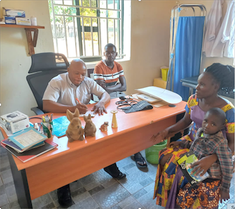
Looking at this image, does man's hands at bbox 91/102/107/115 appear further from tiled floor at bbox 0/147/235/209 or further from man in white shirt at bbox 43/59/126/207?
tiled floor at bbox 0/147/235/209

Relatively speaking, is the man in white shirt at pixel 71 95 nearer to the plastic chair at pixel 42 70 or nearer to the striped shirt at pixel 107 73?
the plastic chair at pixel 42 70

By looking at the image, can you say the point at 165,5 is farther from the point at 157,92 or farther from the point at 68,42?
the point at 157,92

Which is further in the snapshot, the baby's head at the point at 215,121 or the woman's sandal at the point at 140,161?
the woman's sandal at the point at 140,161

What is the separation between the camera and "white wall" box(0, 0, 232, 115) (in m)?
2.21

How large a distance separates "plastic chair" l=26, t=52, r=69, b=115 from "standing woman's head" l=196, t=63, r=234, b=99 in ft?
4.72

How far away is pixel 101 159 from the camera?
1.36 m

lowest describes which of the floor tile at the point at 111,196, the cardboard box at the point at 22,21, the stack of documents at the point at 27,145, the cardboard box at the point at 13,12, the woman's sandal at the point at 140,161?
the floor tile at the point at 111,196

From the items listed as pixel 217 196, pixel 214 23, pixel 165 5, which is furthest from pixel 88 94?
pixel 165 5

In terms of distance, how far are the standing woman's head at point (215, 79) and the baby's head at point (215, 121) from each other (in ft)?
→ 0.50

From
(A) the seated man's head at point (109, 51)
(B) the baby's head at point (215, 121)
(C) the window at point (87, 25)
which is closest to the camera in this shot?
(B) the baby's head at point (215, 121)

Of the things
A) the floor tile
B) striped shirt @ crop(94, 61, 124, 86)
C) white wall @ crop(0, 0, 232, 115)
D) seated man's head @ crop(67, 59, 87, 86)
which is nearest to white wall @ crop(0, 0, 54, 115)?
white wall @ crop(0, 0, 232, 115)

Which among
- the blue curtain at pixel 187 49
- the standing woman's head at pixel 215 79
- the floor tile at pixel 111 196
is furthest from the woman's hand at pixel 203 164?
the blue curtain at pixel 187 49

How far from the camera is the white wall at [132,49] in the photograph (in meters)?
2.21

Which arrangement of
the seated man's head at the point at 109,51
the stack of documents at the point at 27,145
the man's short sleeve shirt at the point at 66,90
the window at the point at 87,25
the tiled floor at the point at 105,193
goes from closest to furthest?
1. the stack of documents at the point at 27,145
2. the tiled floor at the point at 105,193
3. the man's short sleeve shirt at the point at 66,90
4. the seated man's head at the point at 109,51
5. the window at the point at 87,25
